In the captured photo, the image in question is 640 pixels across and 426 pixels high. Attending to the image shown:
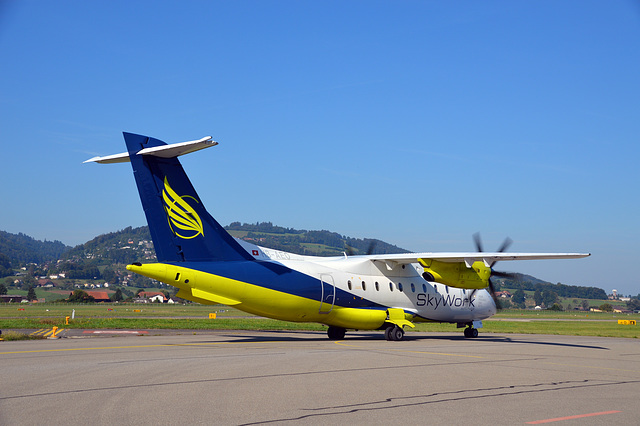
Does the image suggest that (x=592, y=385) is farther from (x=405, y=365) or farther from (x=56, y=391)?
(x=56, y=391)

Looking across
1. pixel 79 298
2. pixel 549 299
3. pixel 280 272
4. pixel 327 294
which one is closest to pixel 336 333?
pixel 327 294

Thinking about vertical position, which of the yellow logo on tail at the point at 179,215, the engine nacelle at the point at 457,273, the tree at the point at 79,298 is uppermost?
the yellow logo on tail at the point at 179,215

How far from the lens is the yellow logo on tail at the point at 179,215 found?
21.6 meters

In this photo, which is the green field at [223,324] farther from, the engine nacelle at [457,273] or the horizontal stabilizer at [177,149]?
the horizontal stabilizer at [177,149]

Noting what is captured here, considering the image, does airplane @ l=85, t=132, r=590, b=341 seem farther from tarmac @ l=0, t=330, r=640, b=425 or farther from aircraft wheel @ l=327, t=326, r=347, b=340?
tarmac @ l=0, t=330, r=640, b=425

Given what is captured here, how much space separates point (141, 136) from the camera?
21.4 metres

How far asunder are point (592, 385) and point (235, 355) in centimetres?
1039

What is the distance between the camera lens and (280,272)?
24.3 m

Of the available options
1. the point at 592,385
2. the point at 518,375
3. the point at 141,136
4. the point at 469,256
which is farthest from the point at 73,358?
the point at 469,256

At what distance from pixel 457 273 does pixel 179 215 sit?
13870 mm

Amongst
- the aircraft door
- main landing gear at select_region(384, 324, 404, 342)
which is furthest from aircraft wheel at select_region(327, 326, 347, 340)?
the aircraft door

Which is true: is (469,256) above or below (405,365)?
above

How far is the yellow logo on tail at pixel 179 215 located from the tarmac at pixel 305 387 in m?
4.60

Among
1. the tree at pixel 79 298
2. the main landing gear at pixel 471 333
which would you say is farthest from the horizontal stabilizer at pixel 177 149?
the tree at pixel 79 298
